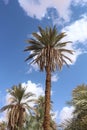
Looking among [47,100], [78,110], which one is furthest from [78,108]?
[47,100]

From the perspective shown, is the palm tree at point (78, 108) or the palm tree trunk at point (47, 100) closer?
the palm tree trunk at point (47, 100)

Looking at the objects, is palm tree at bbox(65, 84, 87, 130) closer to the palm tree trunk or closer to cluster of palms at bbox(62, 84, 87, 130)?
cluster of palms at bbox(62, 84, 87, 130)

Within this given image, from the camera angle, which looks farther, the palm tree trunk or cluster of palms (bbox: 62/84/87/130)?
cluster of palms (bbox: 62/84/87/130)

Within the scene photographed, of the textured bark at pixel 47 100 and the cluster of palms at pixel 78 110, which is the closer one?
the textured bark at pixel 47 100

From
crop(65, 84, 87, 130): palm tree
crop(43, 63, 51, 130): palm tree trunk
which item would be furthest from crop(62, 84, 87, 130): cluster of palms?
crop(43, 63, 51, 130): palm tree trunk

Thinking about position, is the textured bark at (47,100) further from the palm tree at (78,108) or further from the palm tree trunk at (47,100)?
the palm tree at (78,108)

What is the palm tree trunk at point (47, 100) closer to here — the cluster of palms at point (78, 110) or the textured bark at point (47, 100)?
the textured bark at point (47, 100)

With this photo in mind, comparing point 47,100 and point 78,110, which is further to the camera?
point 78,110

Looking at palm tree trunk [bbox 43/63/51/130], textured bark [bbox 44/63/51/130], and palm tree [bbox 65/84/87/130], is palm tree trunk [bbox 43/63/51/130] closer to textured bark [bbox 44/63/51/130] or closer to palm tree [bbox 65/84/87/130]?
textured bark [bbox 44/63/51/130]

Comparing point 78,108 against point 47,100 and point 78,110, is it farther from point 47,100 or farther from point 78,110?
point 47,100

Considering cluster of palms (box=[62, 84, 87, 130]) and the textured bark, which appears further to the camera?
cluster of palms (box=[62, 84, 87, 130])

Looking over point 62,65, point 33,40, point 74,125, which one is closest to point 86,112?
point 74,125

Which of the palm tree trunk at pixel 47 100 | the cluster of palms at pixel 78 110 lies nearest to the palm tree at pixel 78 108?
the cluster of palms at pixel 78 110

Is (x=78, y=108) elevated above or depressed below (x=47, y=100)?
above
